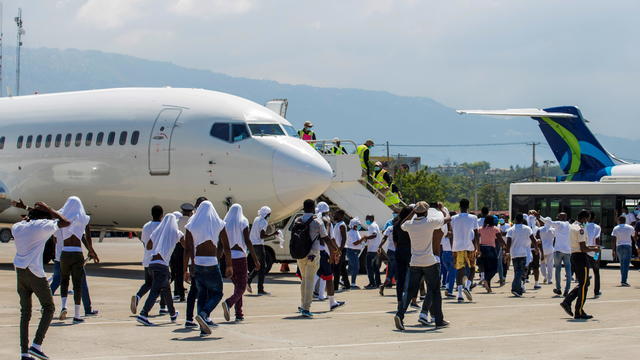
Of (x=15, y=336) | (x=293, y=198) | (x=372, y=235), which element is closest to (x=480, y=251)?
(x=372, y=235)

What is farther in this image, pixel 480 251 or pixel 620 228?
pixel 620 228

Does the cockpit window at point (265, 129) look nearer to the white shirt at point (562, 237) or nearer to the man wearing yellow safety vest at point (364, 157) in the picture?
the man wearing yellow safety vest at point (364, 157)

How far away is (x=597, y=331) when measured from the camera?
46.0 feet

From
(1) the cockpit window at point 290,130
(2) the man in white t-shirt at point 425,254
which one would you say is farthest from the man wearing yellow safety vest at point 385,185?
(2) the man in white t-shirt at point 425,254

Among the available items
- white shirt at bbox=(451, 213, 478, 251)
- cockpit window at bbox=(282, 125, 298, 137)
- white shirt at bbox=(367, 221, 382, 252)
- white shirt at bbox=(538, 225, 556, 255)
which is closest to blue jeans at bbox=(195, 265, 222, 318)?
white shirt at bbox=(451, 213, 478, 251)

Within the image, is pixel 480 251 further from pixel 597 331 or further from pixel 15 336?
pixel 15 336

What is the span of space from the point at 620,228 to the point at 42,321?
16793mm

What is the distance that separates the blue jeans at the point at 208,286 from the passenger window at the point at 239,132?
1026 centimetres

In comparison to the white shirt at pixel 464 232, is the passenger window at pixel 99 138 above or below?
above

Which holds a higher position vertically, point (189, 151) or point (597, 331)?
point (189, 151)

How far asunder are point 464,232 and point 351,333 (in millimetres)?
5921

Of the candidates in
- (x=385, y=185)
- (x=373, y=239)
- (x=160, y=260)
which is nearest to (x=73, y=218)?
(x=160, y=260)

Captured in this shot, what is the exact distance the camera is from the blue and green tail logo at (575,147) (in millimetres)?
43844

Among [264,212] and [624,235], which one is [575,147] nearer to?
[624,235]
